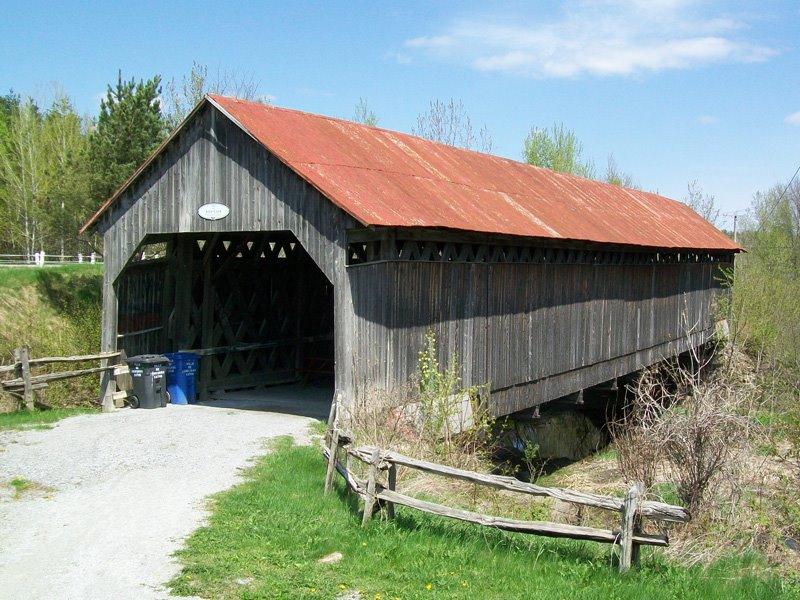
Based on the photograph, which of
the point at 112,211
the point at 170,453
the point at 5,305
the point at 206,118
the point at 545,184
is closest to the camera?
the point at 170,453

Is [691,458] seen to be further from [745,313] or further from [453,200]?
[745,313]

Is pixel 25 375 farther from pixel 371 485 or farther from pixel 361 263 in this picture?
pixel 371 485

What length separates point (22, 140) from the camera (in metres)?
39.3

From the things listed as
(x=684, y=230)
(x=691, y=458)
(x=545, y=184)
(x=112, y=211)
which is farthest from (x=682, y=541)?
(x=684, y=230)

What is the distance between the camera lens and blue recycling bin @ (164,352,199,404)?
559 inches

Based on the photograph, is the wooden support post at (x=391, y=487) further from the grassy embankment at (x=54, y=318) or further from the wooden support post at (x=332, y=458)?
the grassy embankment at (x=54, y=318)

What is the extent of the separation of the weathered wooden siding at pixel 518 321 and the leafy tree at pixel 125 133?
15.8 metres

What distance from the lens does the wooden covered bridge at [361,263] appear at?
11.3 meters

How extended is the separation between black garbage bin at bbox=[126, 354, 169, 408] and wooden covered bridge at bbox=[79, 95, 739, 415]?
87 centimetres

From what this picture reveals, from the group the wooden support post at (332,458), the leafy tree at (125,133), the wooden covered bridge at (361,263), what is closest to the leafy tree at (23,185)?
the leafy tree at (125,133)

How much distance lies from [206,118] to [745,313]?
1943cm

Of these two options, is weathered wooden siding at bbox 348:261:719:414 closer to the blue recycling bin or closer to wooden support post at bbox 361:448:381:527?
wooden support post at bbox 361:448:381:527

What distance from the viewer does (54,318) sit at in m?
19.2

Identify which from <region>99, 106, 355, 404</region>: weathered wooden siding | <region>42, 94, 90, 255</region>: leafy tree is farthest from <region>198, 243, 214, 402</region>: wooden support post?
<region>42, 94, 90, 255</region>: leafy tree
